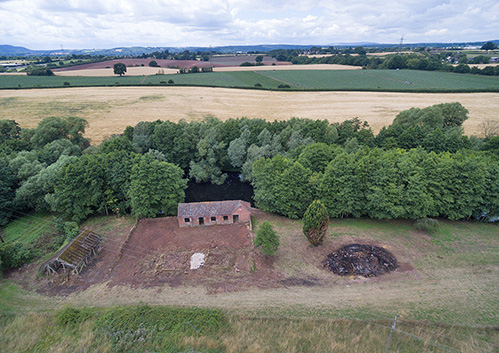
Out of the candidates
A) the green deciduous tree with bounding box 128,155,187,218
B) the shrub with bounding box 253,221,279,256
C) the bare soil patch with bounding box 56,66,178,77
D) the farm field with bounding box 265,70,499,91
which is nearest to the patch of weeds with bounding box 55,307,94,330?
the green deciduous tree with bounding box 128,155,187,218

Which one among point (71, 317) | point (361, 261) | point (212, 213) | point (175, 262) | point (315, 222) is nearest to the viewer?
point (71, 317)

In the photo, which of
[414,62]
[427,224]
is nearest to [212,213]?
[427,224]

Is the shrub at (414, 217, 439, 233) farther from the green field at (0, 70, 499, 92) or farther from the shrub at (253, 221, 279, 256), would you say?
the green field at (0, 70, 499, 92)

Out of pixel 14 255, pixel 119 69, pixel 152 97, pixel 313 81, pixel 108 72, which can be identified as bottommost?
pixel 14 255

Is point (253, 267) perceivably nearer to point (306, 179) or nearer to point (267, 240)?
point (267, 240)

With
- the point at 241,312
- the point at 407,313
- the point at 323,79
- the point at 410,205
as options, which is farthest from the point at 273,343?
the point at 323,79
